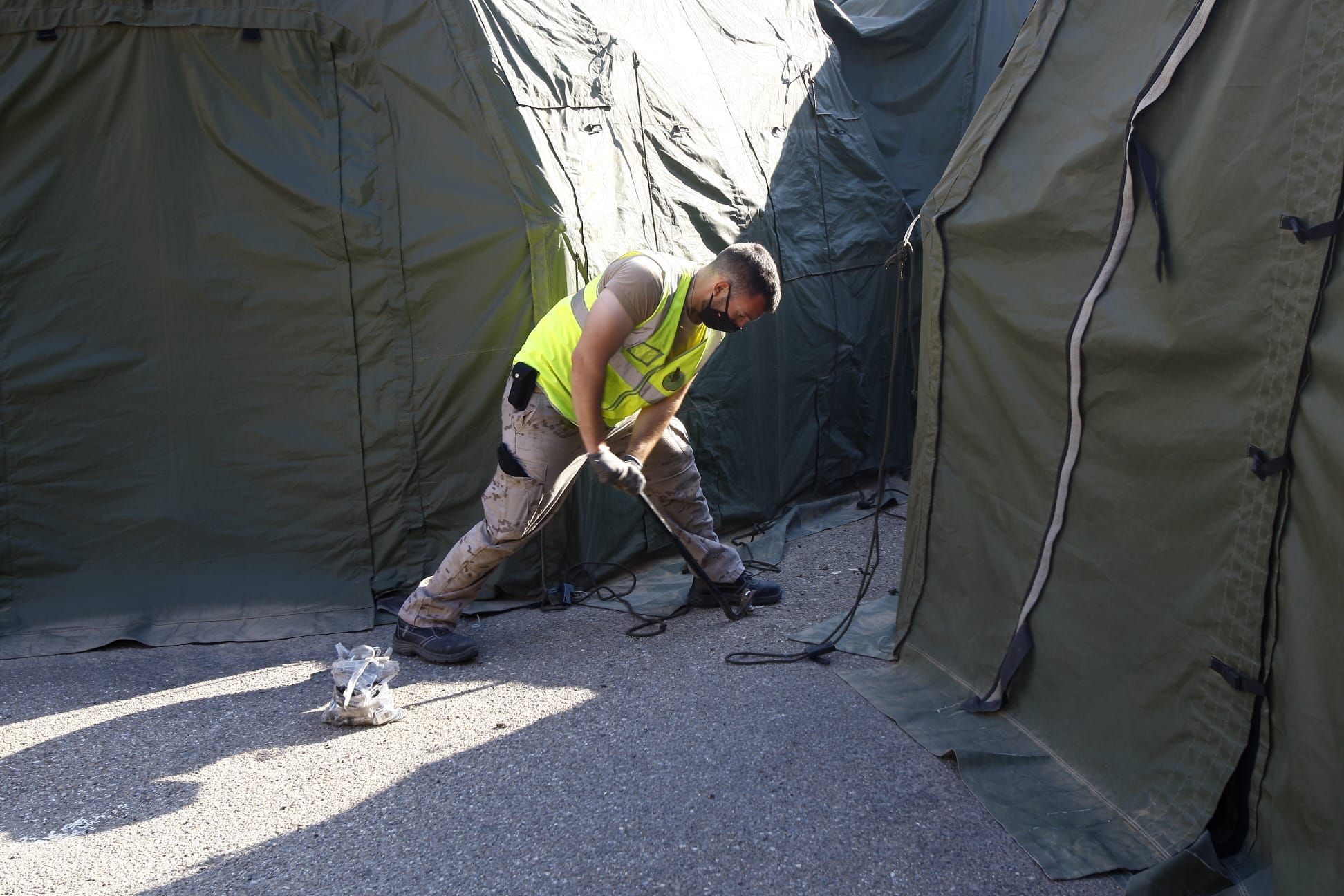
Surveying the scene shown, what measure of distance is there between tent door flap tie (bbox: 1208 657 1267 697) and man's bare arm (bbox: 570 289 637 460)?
204 centimetres

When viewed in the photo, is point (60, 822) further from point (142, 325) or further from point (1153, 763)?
point (1153, 763)

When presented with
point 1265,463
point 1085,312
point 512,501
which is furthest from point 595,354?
point 1265,463

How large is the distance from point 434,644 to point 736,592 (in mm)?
1306

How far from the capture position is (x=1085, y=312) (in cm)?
284

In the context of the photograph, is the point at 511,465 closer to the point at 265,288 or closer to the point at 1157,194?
the point at 265,288

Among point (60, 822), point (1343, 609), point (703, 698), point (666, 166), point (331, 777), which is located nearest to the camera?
point (1343, 609)

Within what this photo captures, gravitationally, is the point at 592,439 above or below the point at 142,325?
below

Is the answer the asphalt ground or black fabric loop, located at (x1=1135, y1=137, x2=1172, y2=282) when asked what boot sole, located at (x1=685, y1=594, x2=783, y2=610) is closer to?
the asphalt ground

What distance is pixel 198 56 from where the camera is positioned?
14.4ft

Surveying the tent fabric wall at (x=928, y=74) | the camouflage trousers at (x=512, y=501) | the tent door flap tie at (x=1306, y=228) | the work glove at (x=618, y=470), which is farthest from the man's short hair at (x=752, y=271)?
the tent fabric wall at (x=928, y=74)

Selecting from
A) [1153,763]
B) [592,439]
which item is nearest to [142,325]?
[592,439]

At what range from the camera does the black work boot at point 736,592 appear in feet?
15.0

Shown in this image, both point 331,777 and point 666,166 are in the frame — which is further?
point 666,166

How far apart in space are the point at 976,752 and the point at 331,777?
74.1 inches
